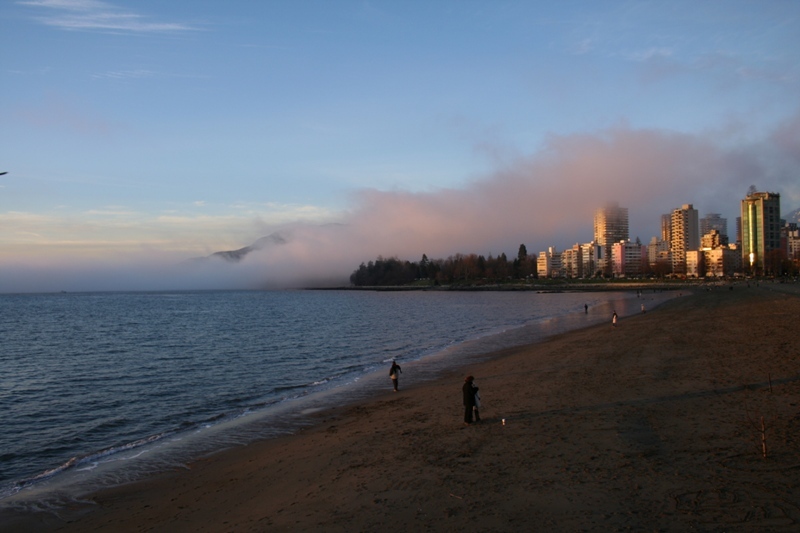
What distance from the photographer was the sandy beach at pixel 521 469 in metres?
8.98

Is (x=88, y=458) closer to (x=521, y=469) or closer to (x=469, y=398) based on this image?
(x=469, y=398)

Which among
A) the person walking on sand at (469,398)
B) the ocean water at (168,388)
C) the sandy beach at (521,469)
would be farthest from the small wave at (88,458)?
the person walking on sand at (469,398)

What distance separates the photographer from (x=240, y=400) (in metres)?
24.0

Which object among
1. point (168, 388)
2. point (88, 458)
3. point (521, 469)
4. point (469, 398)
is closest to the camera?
point (521, 469)

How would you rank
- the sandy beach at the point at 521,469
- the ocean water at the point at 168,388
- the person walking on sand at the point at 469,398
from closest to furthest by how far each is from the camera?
the sandy beach at the point at 521,469 < the ocean water at the point at 168,388 < the person walking on sand at the point at 469,398

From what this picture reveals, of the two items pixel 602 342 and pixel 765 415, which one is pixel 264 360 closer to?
pixel 602 342

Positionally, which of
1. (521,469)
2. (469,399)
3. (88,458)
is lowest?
(88,458)

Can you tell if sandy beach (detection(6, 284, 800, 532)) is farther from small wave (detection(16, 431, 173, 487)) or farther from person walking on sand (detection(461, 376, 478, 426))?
small wave (detection(16, 431, 173, 487))

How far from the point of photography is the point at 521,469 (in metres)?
11.3

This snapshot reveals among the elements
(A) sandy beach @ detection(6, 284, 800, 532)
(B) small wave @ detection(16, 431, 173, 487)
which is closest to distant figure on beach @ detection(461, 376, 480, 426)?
(A) sandy beach @ detection(6, 284, 800, 532)

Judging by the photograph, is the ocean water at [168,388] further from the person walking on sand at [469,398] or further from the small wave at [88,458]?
the person walking on sand at [469,398]

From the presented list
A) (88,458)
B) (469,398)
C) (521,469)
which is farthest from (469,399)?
(88,458)

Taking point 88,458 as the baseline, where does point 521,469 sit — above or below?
above

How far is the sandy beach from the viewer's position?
898cm
